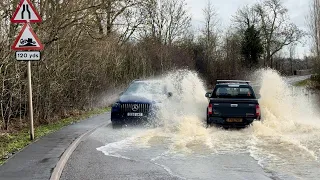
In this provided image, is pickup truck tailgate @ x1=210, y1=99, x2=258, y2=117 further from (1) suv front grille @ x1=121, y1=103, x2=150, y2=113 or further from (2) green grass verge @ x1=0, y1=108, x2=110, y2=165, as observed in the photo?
(2) green grass verge @ x1=0, y1=108, x2=110, y2=165

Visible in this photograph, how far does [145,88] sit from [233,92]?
3.74 meters

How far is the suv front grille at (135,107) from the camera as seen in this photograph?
679 inches

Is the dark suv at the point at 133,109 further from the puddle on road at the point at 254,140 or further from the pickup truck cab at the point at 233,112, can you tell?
the pickup truck cab at the point at 233,112

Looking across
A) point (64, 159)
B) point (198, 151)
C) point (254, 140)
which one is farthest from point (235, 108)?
point (64, 159)

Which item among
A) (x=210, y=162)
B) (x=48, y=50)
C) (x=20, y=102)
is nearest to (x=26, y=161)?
(x=210, y=162)

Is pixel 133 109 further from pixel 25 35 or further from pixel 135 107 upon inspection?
pixel 25 35

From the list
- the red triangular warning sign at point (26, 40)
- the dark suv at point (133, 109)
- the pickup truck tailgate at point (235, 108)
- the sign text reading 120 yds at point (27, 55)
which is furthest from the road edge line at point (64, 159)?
the pickup truck tailgate at point (235, 108)

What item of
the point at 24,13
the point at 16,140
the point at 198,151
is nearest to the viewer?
the point at 198,151

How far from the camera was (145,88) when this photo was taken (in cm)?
1931

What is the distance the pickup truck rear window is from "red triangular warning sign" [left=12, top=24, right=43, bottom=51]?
7.55 m

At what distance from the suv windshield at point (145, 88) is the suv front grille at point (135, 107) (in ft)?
5.05

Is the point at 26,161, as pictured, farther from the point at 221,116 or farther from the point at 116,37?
the point at 116,37

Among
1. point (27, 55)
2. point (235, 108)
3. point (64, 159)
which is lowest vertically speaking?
point (64, 159)

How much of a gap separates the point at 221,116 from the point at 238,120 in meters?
0.57
